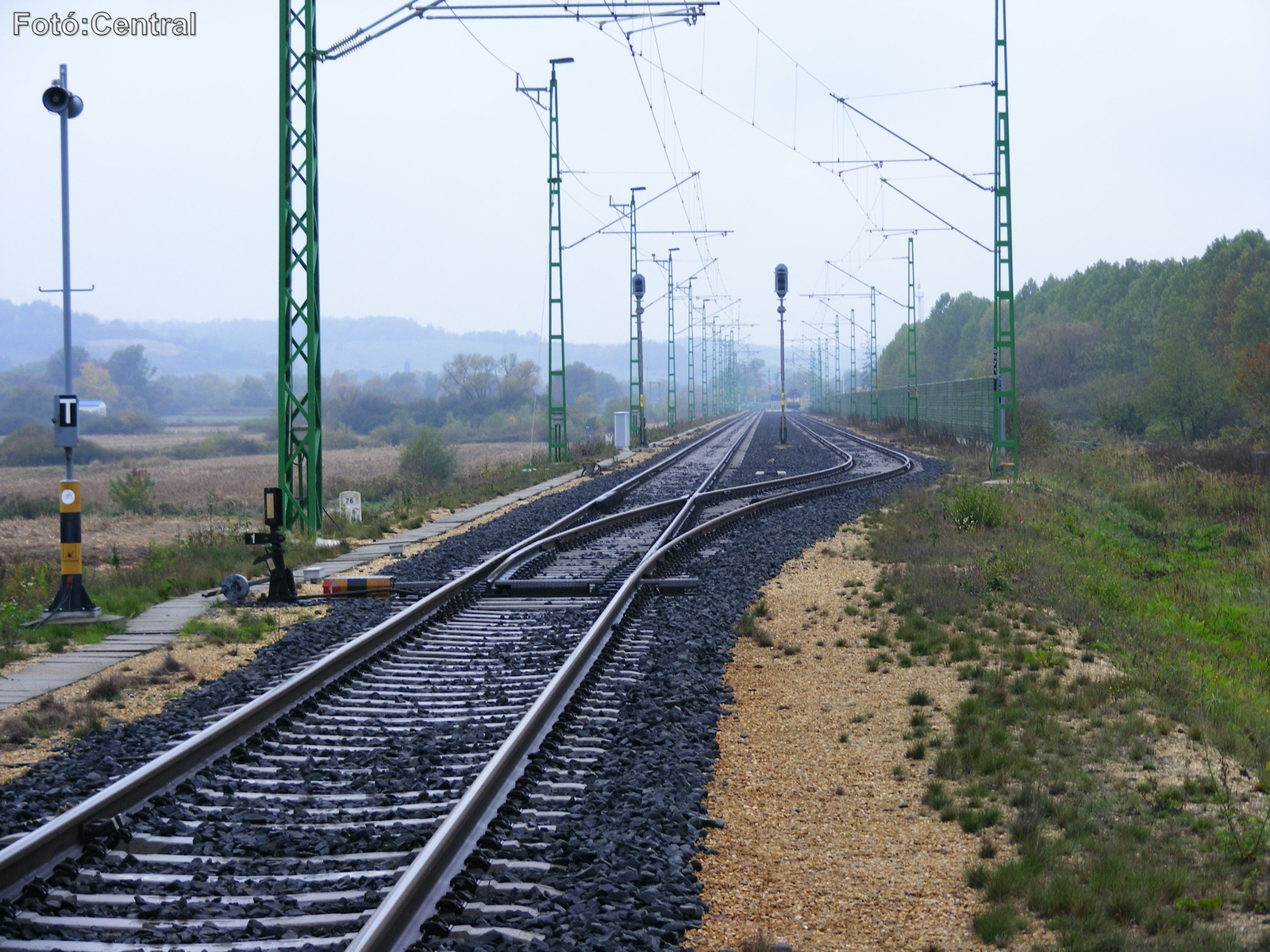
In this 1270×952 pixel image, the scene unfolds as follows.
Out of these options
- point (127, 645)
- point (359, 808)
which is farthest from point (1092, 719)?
point (127, 645)

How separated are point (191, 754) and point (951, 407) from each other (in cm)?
4198

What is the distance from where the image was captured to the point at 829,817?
6.24 meters

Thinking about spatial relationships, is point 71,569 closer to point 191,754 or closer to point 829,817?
point 191,754

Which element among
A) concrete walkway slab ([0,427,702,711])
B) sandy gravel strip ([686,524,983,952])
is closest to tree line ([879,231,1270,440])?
concrete walkway slab ([0,427,702,711])

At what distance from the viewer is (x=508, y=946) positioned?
4.35 metres

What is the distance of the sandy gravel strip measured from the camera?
16.0 feet

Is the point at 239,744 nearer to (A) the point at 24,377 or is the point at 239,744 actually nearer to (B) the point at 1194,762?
(B) the point at 1194,762

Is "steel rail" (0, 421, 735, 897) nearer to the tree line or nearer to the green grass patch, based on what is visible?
the green grass patch

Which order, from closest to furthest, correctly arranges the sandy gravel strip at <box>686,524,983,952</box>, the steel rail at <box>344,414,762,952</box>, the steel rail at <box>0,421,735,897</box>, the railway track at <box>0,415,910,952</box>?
the steel rail at <box>344,414,762,952</box> → the railway track at <box>0,415,910,952</box> → the sandy gravel strip at <box>686,524,983,952</box> → the steel rail at <box>0,421,735,897</box>

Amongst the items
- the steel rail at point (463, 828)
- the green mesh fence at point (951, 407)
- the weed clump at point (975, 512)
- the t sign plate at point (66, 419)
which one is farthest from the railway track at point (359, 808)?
the green mesh fence at point (951, 407)

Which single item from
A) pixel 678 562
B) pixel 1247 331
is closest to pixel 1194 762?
pixel 678 562

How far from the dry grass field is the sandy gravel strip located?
45.4ft

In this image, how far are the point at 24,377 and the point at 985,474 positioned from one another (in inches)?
5127

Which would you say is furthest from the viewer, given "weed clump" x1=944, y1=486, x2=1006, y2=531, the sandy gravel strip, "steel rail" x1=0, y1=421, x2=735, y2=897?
"weed clump" x1=944, y1=486, x2=1006, y2=531
